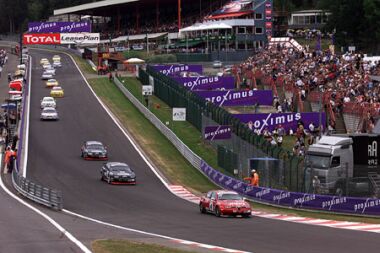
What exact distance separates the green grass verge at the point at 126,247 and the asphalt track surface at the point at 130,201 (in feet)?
6.37

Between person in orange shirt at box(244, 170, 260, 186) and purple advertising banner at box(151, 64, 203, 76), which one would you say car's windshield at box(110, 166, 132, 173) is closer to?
person in orange shirt at box(244, 170, 260, 186)

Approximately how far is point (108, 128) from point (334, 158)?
119 feet

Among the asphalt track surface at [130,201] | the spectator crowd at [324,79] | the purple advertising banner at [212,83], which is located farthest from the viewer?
the purple advertising banner at [212,83]

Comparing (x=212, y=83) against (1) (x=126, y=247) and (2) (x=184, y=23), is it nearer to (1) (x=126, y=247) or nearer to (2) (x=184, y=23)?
(1) (x=126, y=247)

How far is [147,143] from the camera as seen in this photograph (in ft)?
219

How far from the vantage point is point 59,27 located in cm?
13200

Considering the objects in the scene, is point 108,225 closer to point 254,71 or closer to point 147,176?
point 147,176

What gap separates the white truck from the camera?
38.0 metres

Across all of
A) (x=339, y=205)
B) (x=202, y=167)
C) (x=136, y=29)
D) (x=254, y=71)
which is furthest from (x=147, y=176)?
(x=136, y=29)

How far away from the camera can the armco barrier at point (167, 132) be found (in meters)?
57.7

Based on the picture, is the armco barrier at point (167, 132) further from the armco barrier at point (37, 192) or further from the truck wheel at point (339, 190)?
the truck wheel at point (339, 190)

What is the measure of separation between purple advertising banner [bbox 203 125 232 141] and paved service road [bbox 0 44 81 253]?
18131 mm

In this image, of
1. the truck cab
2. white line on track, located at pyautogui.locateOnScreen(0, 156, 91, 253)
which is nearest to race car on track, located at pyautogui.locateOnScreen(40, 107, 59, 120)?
white line on track, located at pyautogui.locateOnScreen(0, 156, 91, 253)

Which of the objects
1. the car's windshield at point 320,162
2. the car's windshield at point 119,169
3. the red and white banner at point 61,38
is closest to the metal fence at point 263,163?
the car's windshield at point 320,162
